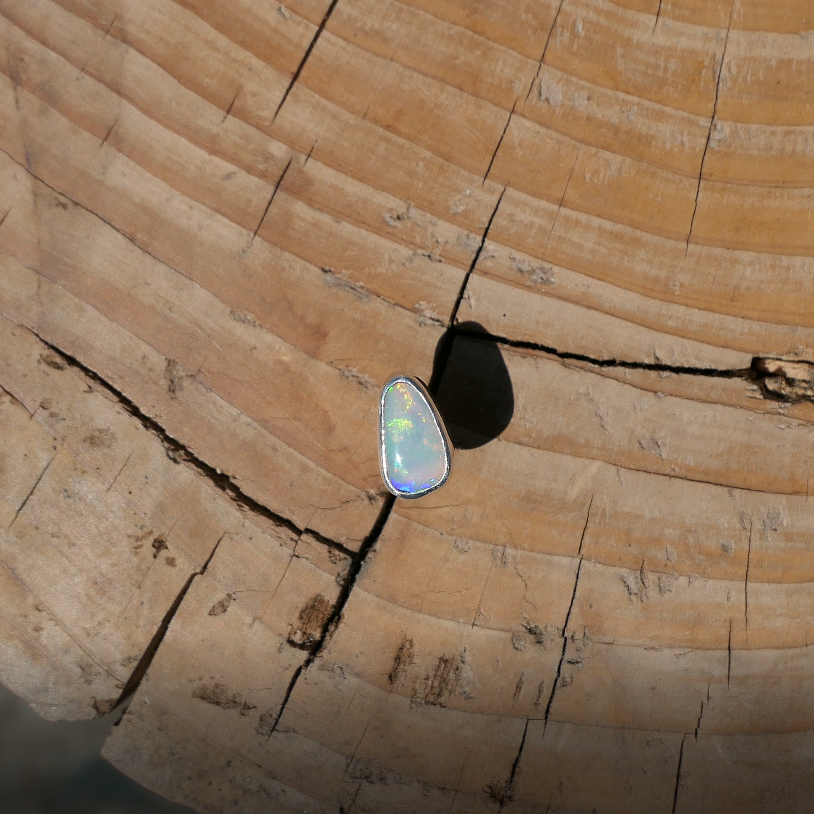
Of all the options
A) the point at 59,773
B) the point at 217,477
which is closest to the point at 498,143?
the point at 217,477

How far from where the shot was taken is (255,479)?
1.27 m

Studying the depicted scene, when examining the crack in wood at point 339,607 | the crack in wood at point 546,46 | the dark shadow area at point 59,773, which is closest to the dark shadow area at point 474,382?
the crack in wood at point 339,607

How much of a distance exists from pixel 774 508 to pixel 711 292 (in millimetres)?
395

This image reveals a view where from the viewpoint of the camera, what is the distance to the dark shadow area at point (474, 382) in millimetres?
1268

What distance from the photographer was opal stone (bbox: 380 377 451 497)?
1.23 meters

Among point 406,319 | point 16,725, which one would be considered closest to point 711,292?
point 406,319

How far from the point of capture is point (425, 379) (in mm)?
1264

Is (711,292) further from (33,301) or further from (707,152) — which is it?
(33,301)

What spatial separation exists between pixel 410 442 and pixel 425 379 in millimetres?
119

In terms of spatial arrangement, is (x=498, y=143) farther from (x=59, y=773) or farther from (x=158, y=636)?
(x=59, y=773)

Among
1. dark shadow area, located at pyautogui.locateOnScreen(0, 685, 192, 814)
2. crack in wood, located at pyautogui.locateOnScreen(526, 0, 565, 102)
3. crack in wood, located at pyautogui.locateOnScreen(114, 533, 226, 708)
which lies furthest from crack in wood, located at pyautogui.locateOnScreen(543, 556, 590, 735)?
dark shadow area, located at pyautogui.locateOnScreen(0, 685, 192, 814)

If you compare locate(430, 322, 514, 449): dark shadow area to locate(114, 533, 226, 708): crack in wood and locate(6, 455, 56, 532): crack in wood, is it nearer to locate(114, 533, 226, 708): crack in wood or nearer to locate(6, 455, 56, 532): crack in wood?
locate(114, 533, 226, 708): crack in wood

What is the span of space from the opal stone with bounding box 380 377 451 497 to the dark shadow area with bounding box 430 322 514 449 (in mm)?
47

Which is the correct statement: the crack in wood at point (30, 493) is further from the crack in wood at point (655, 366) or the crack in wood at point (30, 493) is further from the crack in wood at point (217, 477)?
the crack in wood at point (655, 366)
